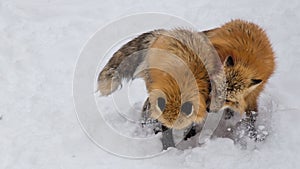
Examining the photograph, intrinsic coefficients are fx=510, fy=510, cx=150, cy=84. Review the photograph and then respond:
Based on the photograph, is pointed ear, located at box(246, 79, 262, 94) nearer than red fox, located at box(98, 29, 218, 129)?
No

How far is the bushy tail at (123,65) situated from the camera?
4.18 m

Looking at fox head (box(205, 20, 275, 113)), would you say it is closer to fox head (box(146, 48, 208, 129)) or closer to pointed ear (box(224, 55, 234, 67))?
pointed ear (box(224, 55, 234, 67))

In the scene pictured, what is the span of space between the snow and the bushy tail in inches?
18.0

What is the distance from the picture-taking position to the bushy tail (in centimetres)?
418

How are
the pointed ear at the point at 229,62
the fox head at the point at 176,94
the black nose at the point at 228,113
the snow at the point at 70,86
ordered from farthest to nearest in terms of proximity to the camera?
the black nose at the point at 228,113 < the snow at the point at 70,86 < the pointed ear at the point at 229,62 < the fox head at the point at 176,94

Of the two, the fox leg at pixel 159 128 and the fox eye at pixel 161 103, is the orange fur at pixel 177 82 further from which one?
the fox leg at pixel 159 128

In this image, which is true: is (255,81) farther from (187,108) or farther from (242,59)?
(187,108)

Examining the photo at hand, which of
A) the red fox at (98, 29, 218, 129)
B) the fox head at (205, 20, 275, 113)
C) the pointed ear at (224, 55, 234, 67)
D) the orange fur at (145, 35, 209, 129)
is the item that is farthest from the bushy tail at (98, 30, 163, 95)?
the pointed ear at (224, 55, 234, 67)

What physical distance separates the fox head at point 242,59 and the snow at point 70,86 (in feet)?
1.49

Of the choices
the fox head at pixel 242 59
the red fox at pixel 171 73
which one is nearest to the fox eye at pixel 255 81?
the fox head at pixel 242 59

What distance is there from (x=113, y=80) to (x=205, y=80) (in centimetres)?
87

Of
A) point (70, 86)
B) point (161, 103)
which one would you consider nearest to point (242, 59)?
point (161, 103)

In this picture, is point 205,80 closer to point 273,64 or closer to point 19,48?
point 273,64

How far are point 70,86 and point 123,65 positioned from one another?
789mm
